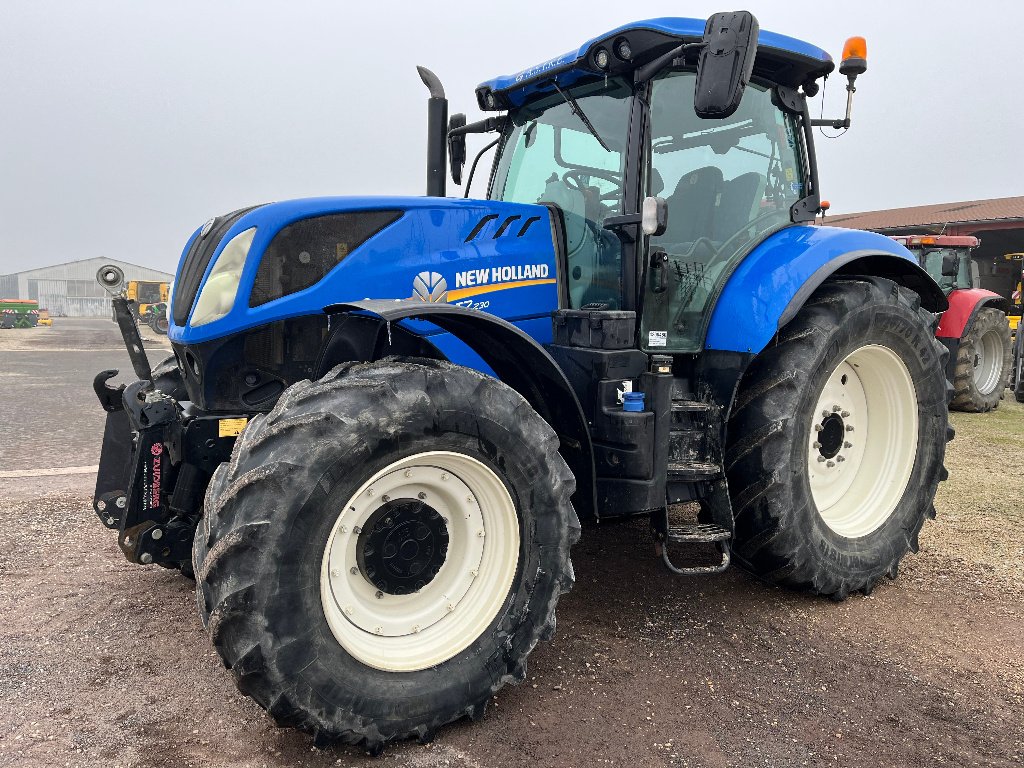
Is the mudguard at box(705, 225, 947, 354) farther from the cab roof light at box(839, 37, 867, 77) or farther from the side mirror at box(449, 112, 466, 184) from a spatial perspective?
the side mirror at box(449, 112, 466, 184)

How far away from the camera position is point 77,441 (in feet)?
22.7

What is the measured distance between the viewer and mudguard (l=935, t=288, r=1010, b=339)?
30.9 ft

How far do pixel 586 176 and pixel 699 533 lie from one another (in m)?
1.67

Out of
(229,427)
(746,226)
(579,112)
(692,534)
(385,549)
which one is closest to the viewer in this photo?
(385,549)

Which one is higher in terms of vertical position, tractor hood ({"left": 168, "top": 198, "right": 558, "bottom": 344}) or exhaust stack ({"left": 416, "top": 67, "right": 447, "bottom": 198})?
exhaust stack ({"left": 416, "top": 67, "right": 447, "bottom": 198})

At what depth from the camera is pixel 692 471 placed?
3.20 m

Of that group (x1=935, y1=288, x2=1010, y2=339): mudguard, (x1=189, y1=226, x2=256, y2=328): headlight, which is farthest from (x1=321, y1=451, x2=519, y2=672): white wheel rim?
(x1=935, y1=288, x2=1010, y2=339): mudguard

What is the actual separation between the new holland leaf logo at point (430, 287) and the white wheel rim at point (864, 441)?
1997 millimetres

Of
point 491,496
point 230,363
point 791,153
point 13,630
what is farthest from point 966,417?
point 13,630

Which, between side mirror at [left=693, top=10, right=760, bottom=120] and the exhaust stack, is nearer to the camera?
side mirror at [left=693, top=10, right=760, bottom=120]

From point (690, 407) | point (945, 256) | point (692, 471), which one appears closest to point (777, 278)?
point (690, 407)

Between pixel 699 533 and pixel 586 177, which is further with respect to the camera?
pixel 586 177

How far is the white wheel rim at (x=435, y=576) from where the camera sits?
2.38 metres

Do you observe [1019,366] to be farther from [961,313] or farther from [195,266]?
[195,266]
